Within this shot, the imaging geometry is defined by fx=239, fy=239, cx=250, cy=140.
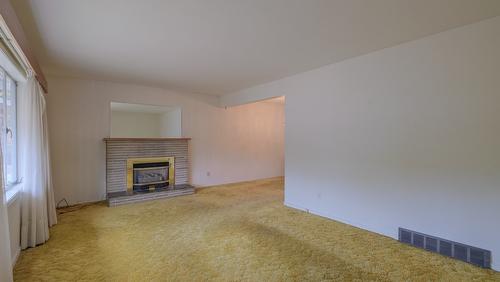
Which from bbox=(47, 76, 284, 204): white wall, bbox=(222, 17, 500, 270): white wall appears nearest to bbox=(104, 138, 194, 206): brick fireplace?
bbox=(47, 76, 284, 204): white wall

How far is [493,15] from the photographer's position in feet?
7.41

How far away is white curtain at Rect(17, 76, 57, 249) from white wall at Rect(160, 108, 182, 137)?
3015 millimetres

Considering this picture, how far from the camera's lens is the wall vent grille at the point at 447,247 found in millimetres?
2363

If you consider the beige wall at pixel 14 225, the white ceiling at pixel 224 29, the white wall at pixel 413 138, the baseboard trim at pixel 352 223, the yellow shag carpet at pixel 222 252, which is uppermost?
the white ceiling at pixel 224 29

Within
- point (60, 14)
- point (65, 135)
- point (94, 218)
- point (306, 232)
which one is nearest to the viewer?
point (60, 14)

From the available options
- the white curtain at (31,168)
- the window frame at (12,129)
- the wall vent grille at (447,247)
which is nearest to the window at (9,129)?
the window frame at (12,129)

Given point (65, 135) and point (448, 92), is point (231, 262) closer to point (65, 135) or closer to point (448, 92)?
point (448, 92)

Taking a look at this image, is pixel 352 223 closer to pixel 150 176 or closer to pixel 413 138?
pixel 413 138

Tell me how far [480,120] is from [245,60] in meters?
2.81

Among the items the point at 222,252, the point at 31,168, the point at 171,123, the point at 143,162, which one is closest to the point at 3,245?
the point at 31,168

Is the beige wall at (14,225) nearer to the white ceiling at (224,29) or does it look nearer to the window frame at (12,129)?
the window frame at (12,129)

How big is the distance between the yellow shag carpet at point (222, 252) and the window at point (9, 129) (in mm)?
921

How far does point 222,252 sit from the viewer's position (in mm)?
2592

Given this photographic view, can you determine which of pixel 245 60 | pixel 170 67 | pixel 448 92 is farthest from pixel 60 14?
pixel 448 92
